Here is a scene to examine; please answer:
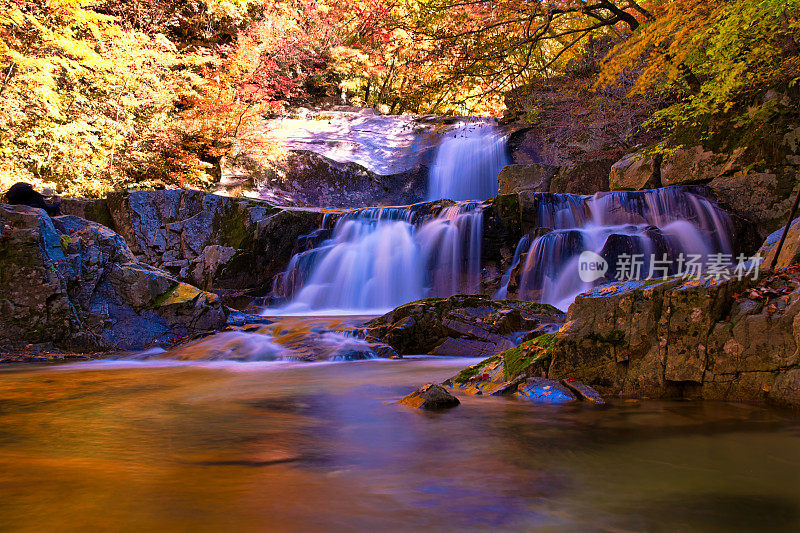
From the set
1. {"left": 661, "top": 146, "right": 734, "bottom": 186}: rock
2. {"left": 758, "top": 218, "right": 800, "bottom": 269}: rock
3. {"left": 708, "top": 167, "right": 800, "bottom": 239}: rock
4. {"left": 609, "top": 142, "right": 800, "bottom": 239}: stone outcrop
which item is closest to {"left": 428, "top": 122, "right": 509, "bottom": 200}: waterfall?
{"left": 661, "top": 146, "right": 734, "bottom": 186}: rock

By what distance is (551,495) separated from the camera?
2.24m

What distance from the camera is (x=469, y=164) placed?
21.2m

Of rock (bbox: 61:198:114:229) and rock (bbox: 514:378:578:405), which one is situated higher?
rock (bbox: 61:198:114:229)

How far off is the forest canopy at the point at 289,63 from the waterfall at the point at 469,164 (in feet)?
10.3

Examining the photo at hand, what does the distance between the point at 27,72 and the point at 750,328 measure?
1683cm

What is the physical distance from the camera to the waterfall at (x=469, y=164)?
813 inches

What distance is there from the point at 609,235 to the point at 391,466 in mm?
9262

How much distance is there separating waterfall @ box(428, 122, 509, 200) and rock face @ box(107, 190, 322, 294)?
24.4 ft

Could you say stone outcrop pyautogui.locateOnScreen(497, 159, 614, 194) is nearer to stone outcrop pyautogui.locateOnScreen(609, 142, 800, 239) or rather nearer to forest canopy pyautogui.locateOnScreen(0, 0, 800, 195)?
forest canopy pyautogui.locateOnScreen(0, 0, 800, 195)

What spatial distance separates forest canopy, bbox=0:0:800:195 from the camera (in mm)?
7621

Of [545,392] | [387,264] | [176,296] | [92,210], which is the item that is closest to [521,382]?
[545,392]

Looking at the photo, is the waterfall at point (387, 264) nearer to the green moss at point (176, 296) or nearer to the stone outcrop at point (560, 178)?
the green moss at point (176, 296)

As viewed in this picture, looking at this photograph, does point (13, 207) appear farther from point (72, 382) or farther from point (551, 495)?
point (551, 495)

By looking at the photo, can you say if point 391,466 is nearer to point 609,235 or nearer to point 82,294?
point 82,294
